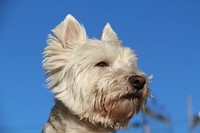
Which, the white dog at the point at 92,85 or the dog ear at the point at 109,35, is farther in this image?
the dog ear at the point at 109,35

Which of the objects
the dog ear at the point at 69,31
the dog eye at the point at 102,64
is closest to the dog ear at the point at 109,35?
the dog ear at the point at 69,31

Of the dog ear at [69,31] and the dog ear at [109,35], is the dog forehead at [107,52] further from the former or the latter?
the dog ear at [109,35]

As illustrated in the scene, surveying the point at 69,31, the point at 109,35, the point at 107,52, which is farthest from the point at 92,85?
the point at 109,35

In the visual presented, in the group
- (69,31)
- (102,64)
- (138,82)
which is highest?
(69,31)

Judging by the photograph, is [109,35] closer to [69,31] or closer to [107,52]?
[69,31]

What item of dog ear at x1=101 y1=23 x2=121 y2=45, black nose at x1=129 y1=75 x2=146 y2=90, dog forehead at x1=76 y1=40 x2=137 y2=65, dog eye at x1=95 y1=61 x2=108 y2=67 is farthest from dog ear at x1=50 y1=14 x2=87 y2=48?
black nose at x1=129 y1=75 x2=146 y2=90

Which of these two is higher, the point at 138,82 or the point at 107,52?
the point at 107,52
